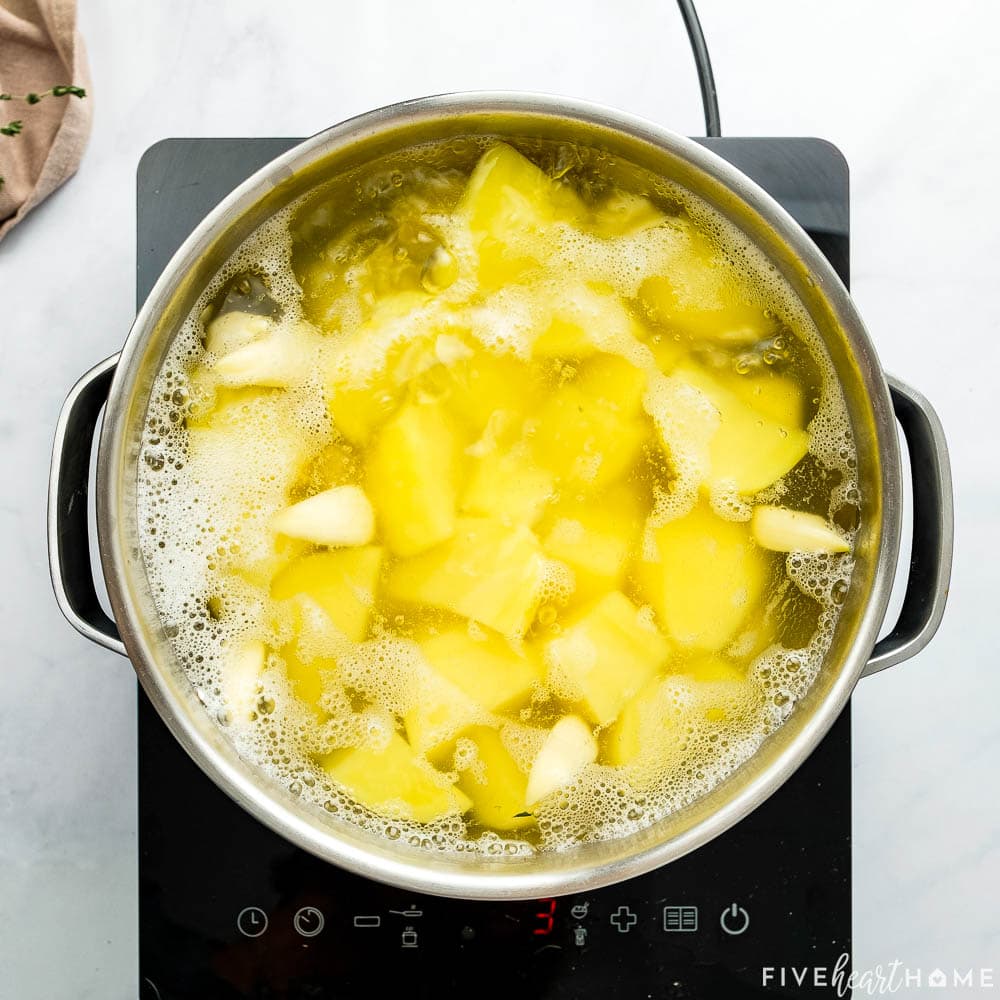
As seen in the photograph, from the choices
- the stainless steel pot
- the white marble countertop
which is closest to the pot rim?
the stainless steel pot

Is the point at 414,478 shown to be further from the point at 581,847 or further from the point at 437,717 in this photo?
the point at 581,847

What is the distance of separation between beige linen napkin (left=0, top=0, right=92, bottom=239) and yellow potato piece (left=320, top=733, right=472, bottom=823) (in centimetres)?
69

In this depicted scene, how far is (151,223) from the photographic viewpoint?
0.91 meters

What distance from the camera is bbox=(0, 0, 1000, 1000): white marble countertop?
106 centimetres

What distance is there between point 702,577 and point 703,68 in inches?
20.8

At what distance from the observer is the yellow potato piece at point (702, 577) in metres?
0.87

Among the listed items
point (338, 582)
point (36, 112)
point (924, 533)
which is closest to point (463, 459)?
point (338, 582)

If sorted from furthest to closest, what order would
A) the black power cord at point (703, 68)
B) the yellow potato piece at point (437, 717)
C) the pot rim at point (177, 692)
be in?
1. the black power cord at point (703, 68)
2. the yellow potato piece at point (437, 717)
3. the pot rim at point (177, 692)

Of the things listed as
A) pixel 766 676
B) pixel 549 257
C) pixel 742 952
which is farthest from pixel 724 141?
pixel 742 952

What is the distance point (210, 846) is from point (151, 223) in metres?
0.59

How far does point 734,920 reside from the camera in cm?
91

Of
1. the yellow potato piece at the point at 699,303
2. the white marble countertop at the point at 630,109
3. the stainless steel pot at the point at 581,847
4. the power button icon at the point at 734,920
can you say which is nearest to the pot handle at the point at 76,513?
the stainless steel pot at the point at 581,847

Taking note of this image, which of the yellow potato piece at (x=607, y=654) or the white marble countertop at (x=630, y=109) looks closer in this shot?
the yellow potato piece at (x=607, y=654)

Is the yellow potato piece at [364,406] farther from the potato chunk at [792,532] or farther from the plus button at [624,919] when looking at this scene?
the plus button at [624,919]
